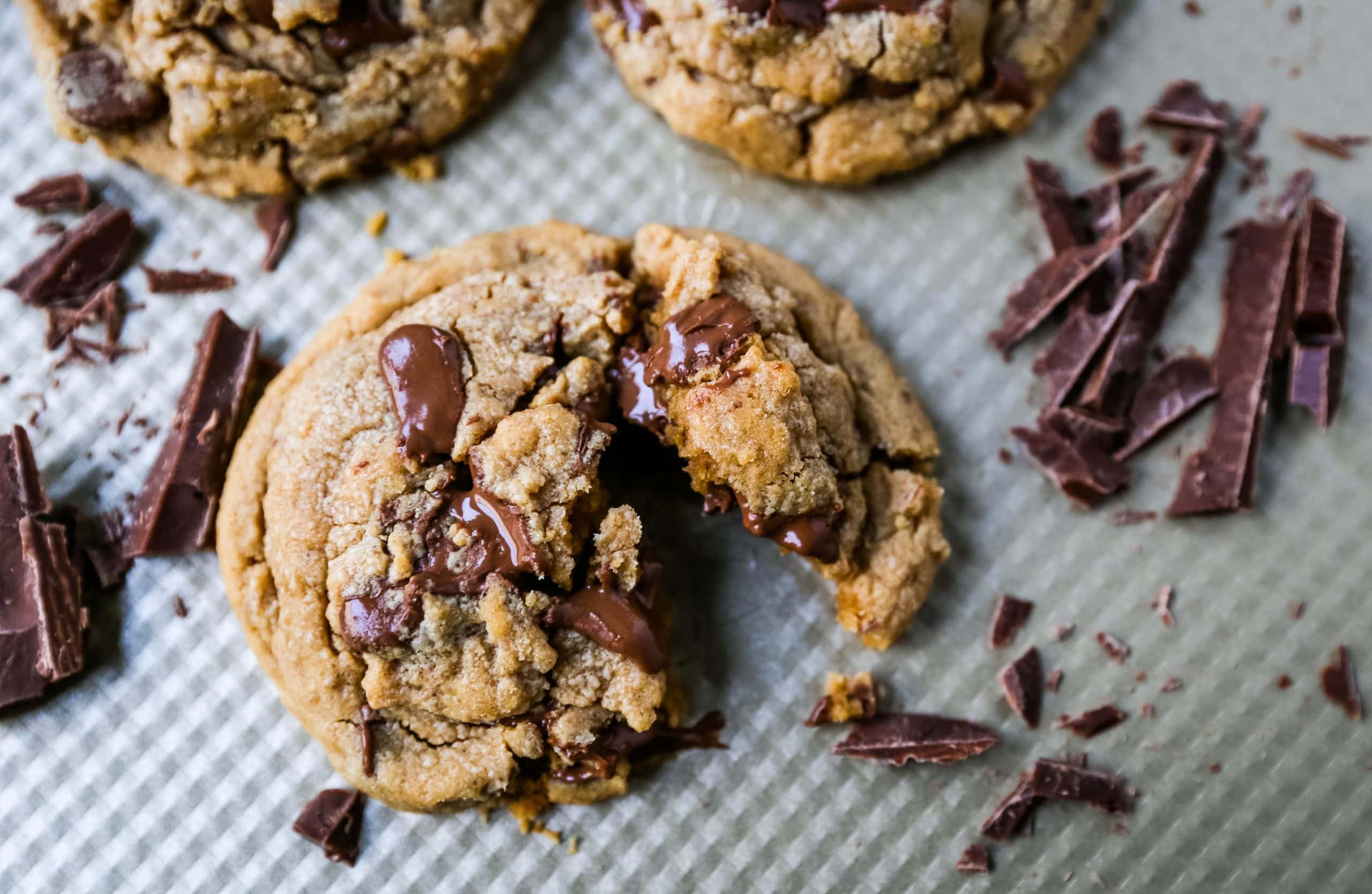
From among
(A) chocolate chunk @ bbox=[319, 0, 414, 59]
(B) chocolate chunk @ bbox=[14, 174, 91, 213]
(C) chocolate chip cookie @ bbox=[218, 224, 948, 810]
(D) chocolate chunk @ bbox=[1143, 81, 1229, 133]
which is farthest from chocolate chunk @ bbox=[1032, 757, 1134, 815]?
(B) chocolate chunk @ bbox=[14, 174, 91, 213]

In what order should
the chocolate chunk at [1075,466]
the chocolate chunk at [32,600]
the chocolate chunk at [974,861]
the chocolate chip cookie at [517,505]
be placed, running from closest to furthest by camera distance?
the chocolate chip cookie at [517,505], the chocolate chunk at [32,600], the chocolate chunk at [974,861], the chocolate chunk at [1075,466]

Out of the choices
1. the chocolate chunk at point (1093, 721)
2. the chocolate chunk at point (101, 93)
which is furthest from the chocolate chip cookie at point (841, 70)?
the chocolate chunk at point (1093, 721)

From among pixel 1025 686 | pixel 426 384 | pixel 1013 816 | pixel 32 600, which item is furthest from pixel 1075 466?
pixel 32 600

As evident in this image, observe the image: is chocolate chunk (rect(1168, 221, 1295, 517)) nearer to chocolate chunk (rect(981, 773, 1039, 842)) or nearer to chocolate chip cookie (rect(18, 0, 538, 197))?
chocolate chunk (rect(981, 773, 1039, 842))

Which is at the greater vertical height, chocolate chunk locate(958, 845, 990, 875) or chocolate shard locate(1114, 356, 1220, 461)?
chocolate shard locate(1114, 356, 1220, 461)

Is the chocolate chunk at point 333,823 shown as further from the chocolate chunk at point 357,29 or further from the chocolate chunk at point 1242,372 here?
the chocolate chunk at point 1242,372
